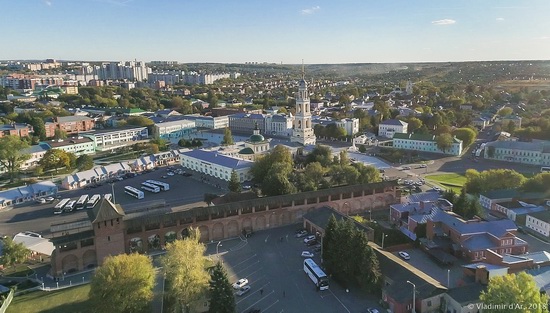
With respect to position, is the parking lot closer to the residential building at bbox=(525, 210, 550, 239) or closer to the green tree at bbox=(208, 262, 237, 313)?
the green tree at bbox=(208, 262, 237, 313)

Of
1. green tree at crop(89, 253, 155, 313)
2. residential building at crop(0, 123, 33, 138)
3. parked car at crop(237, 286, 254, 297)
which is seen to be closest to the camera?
green tree at crop(89, 253, 155, 313)

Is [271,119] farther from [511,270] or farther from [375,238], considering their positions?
[511,270]

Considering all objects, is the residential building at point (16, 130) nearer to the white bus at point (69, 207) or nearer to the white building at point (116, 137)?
the white building at point (116, 137)

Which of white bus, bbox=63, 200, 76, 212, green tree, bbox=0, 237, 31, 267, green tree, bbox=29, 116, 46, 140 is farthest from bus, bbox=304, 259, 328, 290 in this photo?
green tree, bbox=29, 116, 46, 140

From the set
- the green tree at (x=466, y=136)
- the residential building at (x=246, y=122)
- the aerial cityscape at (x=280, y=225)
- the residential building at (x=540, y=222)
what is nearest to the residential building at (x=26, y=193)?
the aerial cityscape at (x=280, y=225)

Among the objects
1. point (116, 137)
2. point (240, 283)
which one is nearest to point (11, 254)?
point (240, 283)

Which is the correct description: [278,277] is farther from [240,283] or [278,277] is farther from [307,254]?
[307,254]
